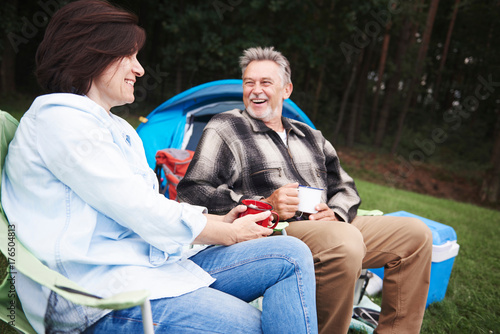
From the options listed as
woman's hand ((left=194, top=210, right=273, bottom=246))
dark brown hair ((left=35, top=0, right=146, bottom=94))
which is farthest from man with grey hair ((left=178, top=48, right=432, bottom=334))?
dark brown hair ((left=35, top=0, right=146, bottom=94))

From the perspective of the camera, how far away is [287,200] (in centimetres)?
171

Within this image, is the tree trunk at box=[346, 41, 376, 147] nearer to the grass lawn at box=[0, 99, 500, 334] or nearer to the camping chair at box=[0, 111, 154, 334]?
the grass lawn at box=[0, 99, 500, 334]

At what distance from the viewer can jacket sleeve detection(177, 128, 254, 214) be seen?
1838 mm

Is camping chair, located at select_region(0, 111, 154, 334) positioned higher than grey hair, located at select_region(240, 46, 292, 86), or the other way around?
grey hair, located at select_region(240, 46, 292, 86)

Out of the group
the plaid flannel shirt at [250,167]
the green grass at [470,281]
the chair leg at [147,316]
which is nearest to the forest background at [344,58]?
the green grass at [470,281]

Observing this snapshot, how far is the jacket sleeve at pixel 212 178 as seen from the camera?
1.84m

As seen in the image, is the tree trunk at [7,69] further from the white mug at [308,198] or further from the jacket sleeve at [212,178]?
the white mug at [308,198]

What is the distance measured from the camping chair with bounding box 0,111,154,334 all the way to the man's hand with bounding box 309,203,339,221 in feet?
3.92

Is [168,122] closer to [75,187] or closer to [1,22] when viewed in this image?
[75,187]

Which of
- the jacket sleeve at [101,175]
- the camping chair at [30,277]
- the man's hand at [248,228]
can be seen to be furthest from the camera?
the man's hand at [248,228]

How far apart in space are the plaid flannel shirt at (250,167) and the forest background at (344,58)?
7.78 meters

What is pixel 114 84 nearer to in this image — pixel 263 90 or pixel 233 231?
pixel 233 231

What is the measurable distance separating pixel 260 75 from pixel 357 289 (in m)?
1.50

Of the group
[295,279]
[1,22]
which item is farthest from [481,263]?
[1,22]
